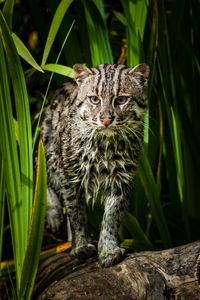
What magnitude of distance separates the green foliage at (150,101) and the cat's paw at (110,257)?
240 millimetres

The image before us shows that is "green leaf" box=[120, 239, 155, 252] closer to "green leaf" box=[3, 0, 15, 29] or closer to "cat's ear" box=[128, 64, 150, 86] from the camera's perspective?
"cat's ear" box=[128, 64, 150, 86]

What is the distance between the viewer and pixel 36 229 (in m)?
2.71

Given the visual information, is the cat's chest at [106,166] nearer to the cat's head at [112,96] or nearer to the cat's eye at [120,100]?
the cat's head at [112,96]

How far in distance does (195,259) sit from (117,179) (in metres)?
0.87

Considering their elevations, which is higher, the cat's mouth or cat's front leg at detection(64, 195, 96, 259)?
the cat's mouth

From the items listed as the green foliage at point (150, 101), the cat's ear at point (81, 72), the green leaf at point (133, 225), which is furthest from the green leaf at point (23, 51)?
the green leaf at point (133, 225)

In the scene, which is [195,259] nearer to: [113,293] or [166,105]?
A: [113,293]

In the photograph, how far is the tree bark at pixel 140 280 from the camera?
2.79 m

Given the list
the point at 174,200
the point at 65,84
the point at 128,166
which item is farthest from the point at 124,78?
the point at 174,200

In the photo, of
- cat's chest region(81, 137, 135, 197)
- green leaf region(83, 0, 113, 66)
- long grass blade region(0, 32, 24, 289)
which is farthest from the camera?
green leaf region(83, 0, 113, 66)

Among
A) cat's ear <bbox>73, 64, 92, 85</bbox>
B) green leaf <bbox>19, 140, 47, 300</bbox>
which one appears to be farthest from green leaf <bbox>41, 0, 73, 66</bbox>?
green leaf <bbox>19, 140, 47, 300</bbox>

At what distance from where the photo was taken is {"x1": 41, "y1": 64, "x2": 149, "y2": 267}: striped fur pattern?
2.96 meters

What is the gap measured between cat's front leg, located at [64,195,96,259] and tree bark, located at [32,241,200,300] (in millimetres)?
216

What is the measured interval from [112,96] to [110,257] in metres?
1.19
